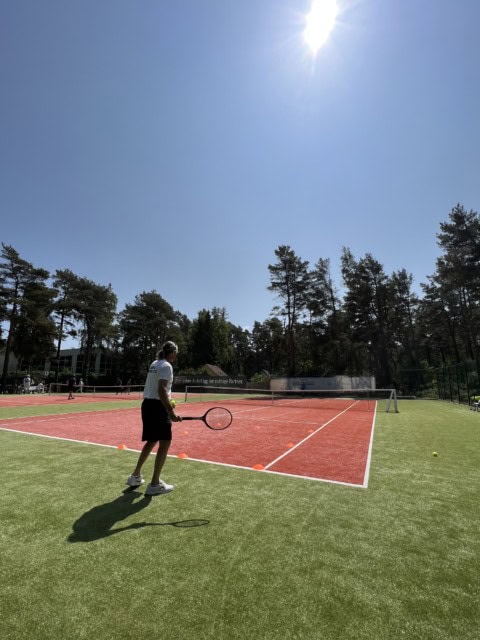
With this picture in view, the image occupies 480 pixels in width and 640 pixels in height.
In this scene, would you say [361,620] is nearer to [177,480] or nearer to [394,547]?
[394,547]

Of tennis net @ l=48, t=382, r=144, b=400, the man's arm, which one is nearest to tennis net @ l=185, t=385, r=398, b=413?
tennis net @ l=48, t=382, r=144, b=400

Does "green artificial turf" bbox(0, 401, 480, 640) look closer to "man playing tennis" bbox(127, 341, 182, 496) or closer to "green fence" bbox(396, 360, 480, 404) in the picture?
"man playing tennis" bbox(127, 341, 182, 496)

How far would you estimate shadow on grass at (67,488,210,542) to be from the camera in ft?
11.7

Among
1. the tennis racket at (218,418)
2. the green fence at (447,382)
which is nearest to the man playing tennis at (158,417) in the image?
the tennis racket at (218,418)

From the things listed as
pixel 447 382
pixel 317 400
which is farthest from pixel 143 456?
pixel 447 382

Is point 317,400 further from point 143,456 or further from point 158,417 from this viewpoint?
point 158,417

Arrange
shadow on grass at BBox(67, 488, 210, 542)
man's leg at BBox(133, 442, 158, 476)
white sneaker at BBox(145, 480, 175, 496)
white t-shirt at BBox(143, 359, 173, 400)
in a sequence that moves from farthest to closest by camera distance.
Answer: man's leg at BBox(133, 442, 158, 476) < white t-shirt at BBox(143, 359, 173, 400) < white sneaker at BBox(145, 480, 175, 496) < shadow on grass at BBox(67, 488, 210, 542)

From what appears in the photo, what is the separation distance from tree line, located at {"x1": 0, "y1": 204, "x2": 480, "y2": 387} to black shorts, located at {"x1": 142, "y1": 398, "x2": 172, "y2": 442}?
3822cm

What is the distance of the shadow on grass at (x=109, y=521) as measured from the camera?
356cm

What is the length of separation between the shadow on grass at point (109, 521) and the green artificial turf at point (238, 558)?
0.02 metres

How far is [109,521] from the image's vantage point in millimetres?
3873

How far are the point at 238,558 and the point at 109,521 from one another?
1607mm

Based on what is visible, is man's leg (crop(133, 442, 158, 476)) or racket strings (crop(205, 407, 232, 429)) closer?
man's leg (crop(133, 442, 158, 476))

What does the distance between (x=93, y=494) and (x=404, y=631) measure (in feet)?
12.8
